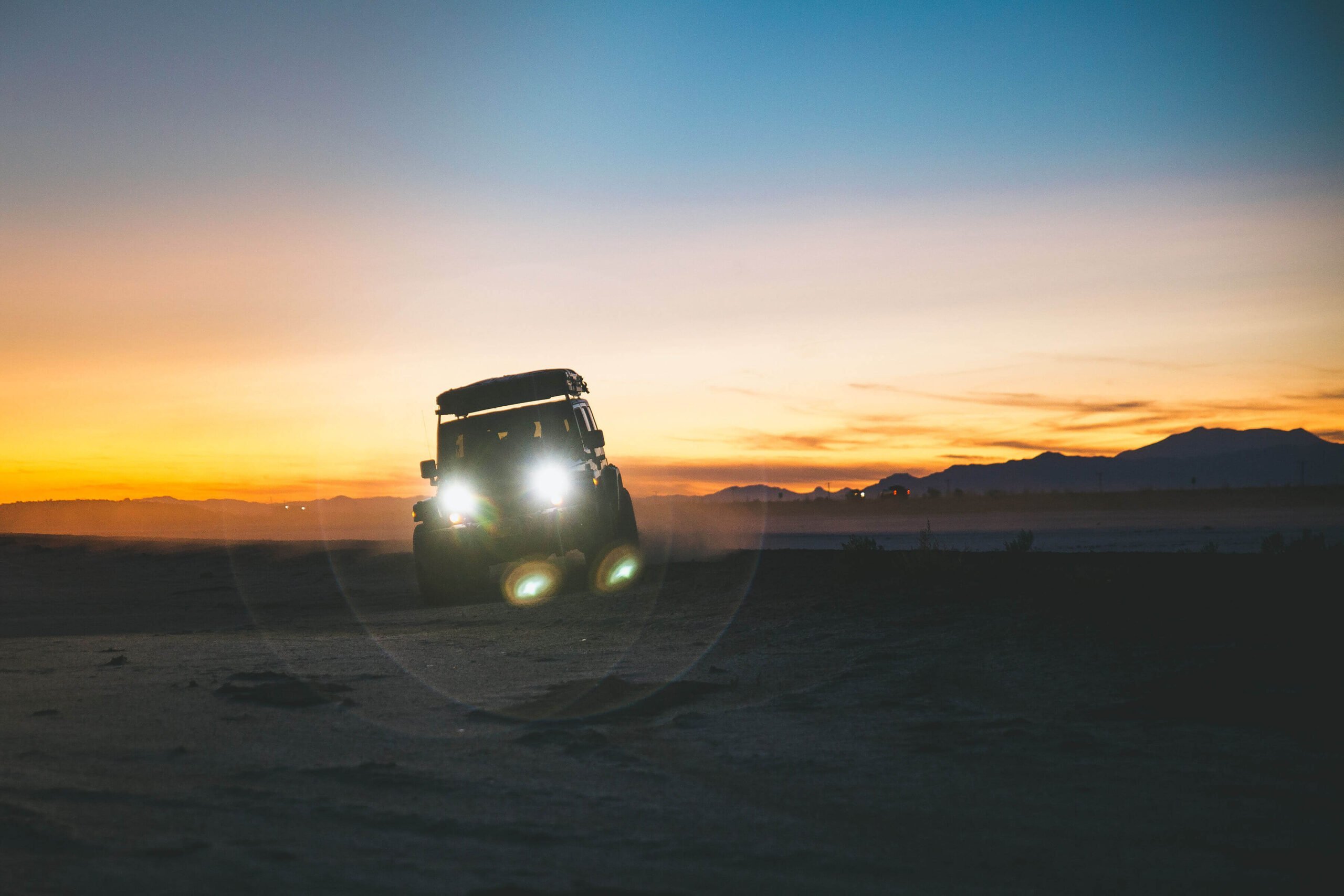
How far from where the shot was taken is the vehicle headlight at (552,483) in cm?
1537

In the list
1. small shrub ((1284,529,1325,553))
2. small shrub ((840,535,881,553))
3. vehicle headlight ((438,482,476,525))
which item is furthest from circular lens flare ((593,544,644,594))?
small shrub ((1284,529,1325,553))

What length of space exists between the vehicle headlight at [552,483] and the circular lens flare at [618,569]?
1.66 metres

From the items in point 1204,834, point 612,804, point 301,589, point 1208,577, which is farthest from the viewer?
point 301,589

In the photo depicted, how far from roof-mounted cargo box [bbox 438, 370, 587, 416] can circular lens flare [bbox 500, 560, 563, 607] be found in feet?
8.96

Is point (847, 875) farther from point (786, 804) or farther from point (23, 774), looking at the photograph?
point (23, 774)

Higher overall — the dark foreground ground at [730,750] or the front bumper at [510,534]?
the front bumper at [510,534]

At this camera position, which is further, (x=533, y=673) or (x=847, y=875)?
(x=533, y=673)

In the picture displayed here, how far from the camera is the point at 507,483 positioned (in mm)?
15445

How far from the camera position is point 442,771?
17.9 feet

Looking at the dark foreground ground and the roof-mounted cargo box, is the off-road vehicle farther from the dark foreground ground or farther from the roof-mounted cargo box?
the dark foreground ground

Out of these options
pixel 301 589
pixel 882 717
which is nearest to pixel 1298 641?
pixel 882 717

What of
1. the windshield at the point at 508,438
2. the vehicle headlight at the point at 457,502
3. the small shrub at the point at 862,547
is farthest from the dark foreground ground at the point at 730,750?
the windshield at the point at 508,438

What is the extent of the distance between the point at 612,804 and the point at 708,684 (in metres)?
3.49

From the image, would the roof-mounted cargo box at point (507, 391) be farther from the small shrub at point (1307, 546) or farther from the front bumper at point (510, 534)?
the small shrub at point (1307, 546)
